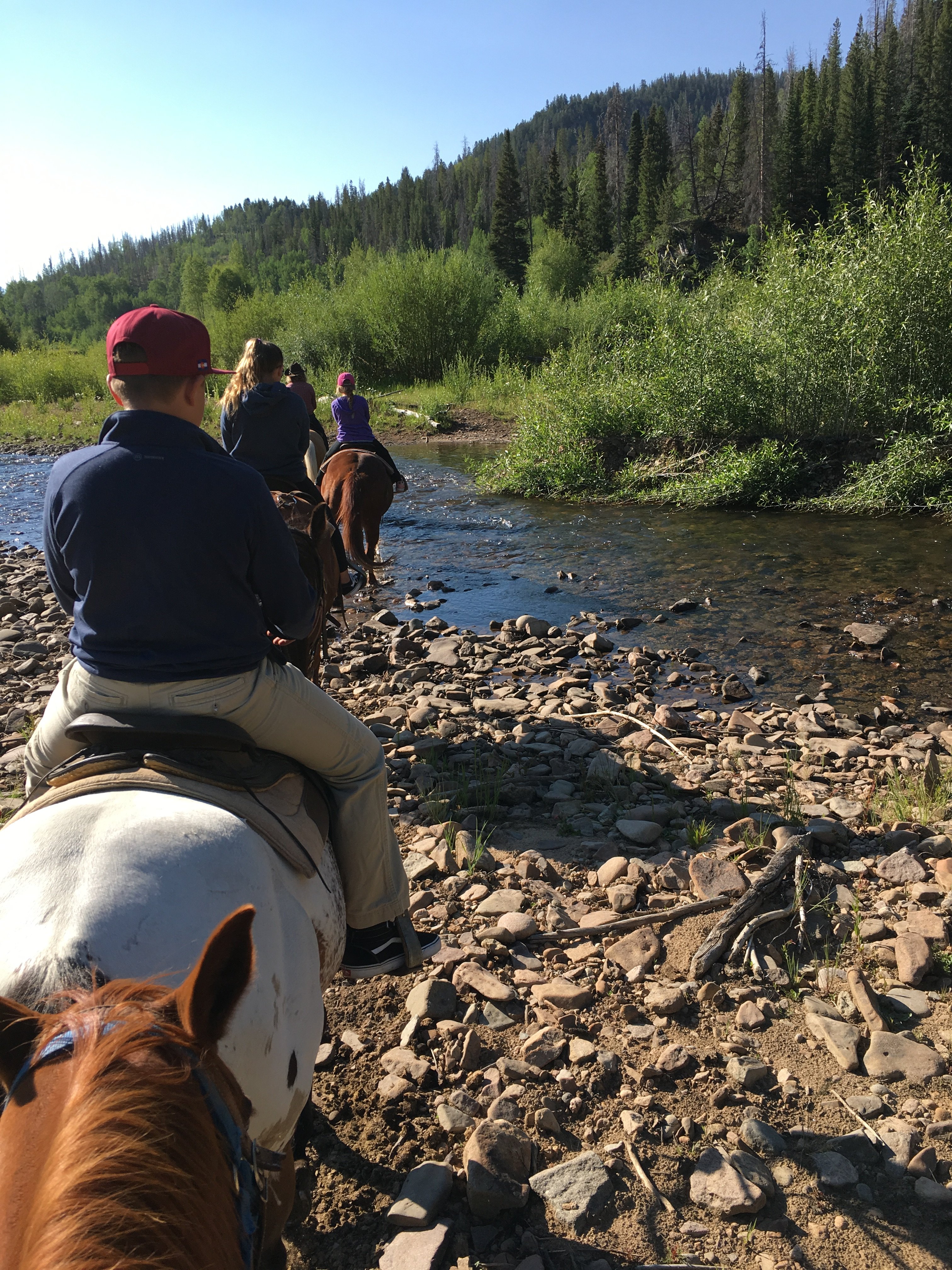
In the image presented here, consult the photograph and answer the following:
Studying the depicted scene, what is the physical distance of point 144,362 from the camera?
2314 mm

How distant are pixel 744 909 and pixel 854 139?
80135 mm

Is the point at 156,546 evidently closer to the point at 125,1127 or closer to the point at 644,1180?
the point at 125,1127

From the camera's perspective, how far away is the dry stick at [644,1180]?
2520mm

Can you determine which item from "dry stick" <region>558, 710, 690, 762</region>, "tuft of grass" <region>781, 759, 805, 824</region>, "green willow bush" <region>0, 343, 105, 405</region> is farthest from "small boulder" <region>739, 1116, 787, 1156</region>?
"green willow bush" <region>0, 343, 105, 405</region>

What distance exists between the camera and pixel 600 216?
81000 mm

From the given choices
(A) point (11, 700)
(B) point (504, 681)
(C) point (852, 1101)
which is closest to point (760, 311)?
(B) point (504, 681)

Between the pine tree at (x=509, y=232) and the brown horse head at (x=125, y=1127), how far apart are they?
78476 mm

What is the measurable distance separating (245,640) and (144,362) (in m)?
0.85

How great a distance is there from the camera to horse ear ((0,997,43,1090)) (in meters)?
1.30

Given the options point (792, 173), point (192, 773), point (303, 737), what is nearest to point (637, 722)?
point (303, 737)

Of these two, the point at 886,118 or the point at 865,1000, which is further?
the point at 886,118

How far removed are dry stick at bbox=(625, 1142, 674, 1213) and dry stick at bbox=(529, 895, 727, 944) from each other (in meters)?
1.16

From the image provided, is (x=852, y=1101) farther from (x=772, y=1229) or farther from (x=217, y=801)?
(x=217, y=801)

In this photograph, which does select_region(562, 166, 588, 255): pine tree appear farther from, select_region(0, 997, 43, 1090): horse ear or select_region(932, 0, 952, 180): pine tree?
select_region(0, 997, 43, 1090): horse ear
